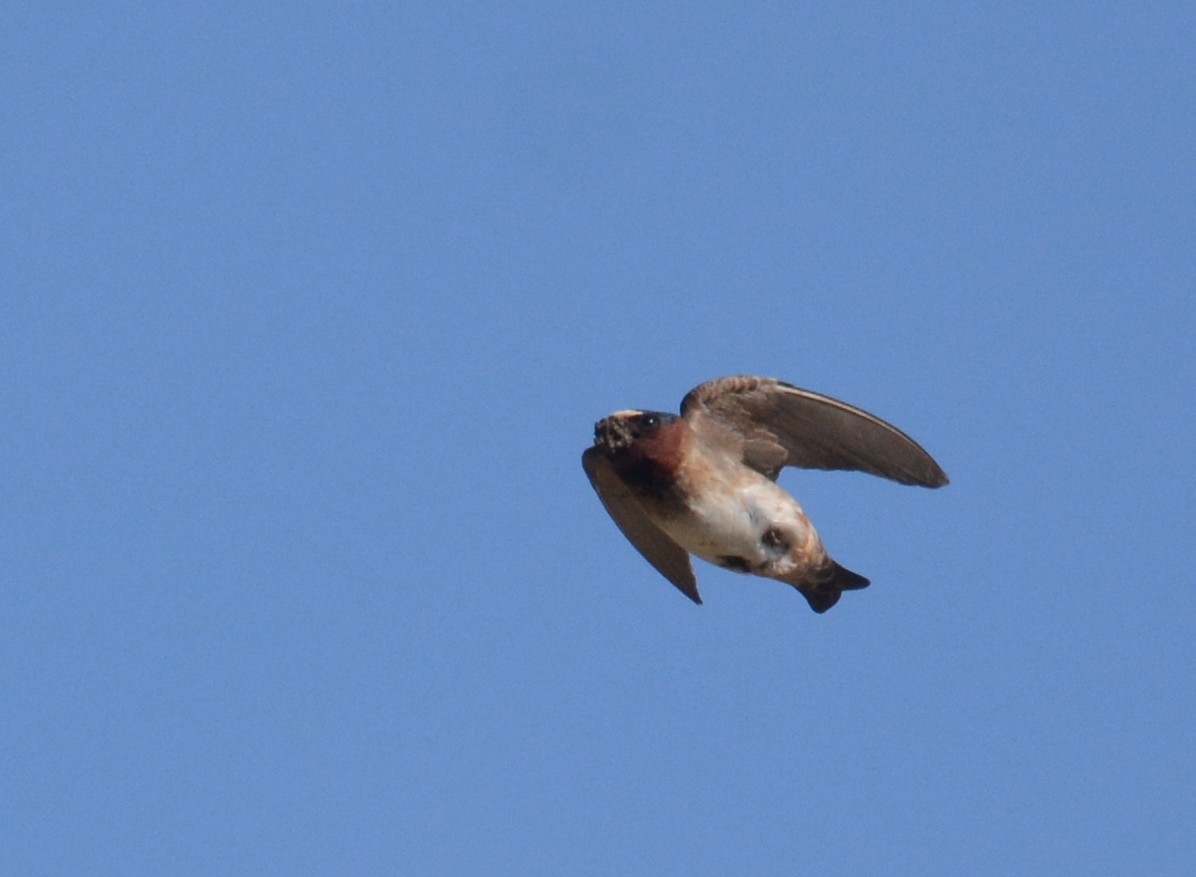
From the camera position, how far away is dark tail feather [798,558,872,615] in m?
18.7

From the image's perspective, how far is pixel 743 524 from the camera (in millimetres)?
17875

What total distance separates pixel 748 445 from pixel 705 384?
567 mm

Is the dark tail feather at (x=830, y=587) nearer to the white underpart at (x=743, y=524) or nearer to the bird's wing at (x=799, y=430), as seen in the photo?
the white underpart at (x=743, y=524)

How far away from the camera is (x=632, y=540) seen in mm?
19516

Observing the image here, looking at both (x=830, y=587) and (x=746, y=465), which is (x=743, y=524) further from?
(x=830, y=587)

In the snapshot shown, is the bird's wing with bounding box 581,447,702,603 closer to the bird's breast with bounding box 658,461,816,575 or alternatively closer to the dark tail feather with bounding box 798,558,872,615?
the bird's breast with bounding box 658,461,816,575

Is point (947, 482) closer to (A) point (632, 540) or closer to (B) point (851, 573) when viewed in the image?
(B) point (851, 573)

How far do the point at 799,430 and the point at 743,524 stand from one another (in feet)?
3.39

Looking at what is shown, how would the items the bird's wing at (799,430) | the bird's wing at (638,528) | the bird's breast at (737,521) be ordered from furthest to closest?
1. the bird's wing at (638,528)
2. the bird's wing at (799,430)
3. the bird's breast at (737,521)

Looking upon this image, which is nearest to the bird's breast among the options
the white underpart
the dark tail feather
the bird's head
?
the white underpart

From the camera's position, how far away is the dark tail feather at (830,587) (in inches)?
737

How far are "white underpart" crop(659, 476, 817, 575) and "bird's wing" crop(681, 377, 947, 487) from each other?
47 cm

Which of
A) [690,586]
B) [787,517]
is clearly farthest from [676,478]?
[690,586]

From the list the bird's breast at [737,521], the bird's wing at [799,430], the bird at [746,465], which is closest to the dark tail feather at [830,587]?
the bird at [746,465]
